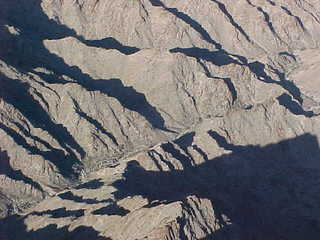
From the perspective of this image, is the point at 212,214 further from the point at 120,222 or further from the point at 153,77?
the point at 153,77

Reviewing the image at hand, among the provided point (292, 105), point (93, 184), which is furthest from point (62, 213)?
point (292, 105)

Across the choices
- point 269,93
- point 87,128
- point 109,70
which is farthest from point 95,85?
point 269,93

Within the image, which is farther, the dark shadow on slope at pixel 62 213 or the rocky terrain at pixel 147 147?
the dark shadow on slope at pixel 62 213

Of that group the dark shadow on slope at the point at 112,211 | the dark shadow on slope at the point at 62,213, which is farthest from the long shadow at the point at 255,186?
the dark shadow on slope at the point at 62,213

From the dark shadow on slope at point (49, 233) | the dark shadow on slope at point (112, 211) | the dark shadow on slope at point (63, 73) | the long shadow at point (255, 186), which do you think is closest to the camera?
the dark shadow on slope at point (49, 233)

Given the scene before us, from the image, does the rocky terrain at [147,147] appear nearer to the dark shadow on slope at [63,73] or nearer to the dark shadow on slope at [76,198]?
the dark shadow on slope at [76,198]

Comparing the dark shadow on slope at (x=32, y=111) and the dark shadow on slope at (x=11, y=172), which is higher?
the dark shadow on slope at (x=32, y=111)

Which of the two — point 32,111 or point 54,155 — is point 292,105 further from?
point 32,111
